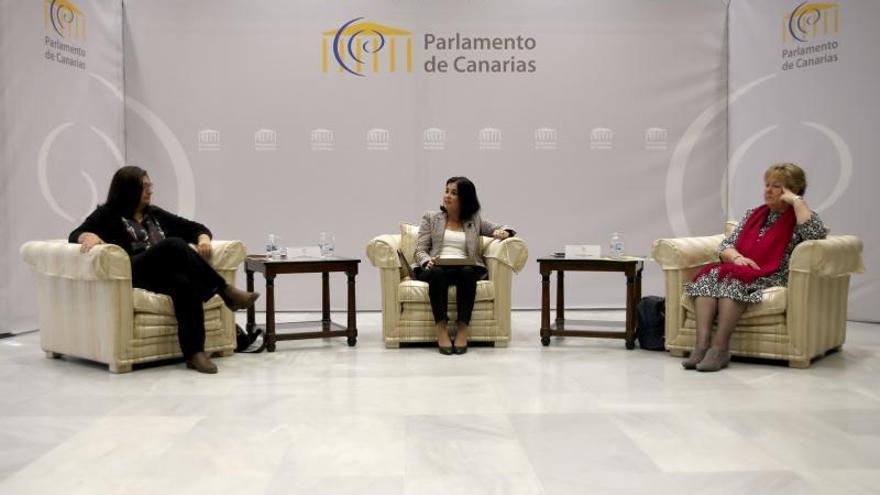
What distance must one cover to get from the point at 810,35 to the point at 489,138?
8.75 ft

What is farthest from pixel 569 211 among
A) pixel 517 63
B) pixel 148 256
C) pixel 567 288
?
pixel 148 256

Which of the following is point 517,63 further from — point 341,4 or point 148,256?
point 148,256

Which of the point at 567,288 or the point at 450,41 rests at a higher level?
the point at 450,41

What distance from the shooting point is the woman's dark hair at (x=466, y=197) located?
189 inches

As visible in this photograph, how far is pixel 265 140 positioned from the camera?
6414 millimetres

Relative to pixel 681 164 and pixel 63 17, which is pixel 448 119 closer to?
pixel 681 164

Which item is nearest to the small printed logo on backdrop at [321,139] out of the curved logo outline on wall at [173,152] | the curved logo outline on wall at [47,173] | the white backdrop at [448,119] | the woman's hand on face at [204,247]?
the white backdrop at [448,119]

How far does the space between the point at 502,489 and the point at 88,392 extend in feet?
7.17

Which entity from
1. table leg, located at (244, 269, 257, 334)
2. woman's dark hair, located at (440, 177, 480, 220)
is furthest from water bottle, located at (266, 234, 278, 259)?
woman's dark hair, located at (440, 177, 480, 220)

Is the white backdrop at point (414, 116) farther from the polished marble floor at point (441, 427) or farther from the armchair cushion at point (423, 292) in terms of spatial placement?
the polished marble floor at point (441, 427)

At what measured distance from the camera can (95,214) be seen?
13.2 ft

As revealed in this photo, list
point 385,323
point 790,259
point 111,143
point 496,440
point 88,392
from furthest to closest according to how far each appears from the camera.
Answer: point 111,143 < point 385,323 < point 790,259 < point 88,392 < point 496,440

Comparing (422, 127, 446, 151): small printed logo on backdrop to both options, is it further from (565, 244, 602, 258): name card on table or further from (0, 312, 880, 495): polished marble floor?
(0, 312, 880, 495): polished marble floor

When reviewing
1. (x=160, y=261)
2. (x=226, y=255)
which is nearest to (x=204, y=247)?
(x=226, y=255)
